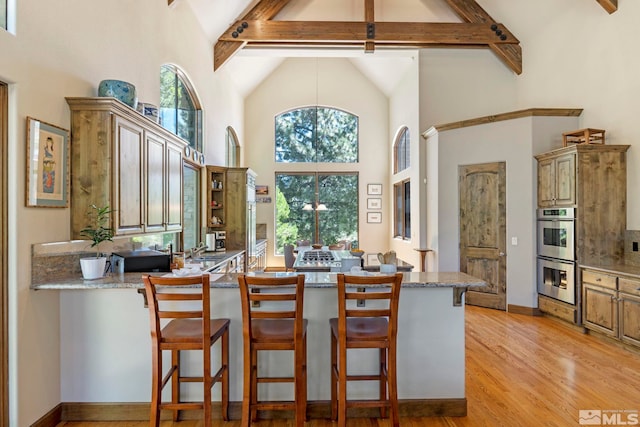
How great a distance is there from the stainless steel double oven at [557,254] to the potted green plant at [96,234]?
5.14 metres

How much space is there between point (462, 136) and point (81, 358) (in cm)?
572

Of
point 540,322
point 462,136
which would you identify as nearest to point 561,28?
point 462,136

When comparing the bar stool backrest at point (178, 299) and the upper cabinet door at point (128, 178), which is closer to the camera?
the bar stool backrest at point (178, 299)

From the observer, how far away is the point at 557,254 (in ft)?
16.2

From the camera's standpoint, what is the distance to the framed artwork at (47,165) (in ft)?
7.65

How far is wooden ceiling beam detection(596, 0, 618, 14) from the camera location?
4574mm

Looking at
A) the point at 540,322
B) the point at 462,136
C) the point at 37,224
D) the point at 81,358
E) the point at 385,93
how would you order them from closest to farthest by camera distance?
the point at 37,224 → the point at 81,358 → the point at 540,322 → the point at 462,136 → the point at 385,93

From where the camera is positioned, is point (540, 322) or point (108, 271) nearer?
point (108, 271)

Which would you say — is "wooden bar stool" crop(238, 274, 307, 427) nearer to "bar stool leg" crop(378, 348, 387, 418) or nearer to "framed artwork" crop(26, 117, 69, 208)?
"bar stool leg" crop(378, 348, 387, 418)

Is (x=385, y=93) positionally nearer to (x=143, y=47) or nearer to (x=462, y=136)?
(x=462, y=136)

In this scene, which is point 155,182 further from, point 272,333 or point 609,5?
point 609,5

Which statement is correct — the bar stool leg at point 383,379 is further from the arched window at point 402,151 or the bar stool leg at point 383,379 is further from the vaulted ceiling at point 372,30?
the arched window at point 402,151

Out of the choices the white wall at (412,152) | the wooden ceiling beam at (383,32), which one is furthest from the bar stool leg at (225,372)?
the wooden ceiling beam at (383,32)

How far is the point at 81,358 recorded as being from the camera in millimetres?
2645
